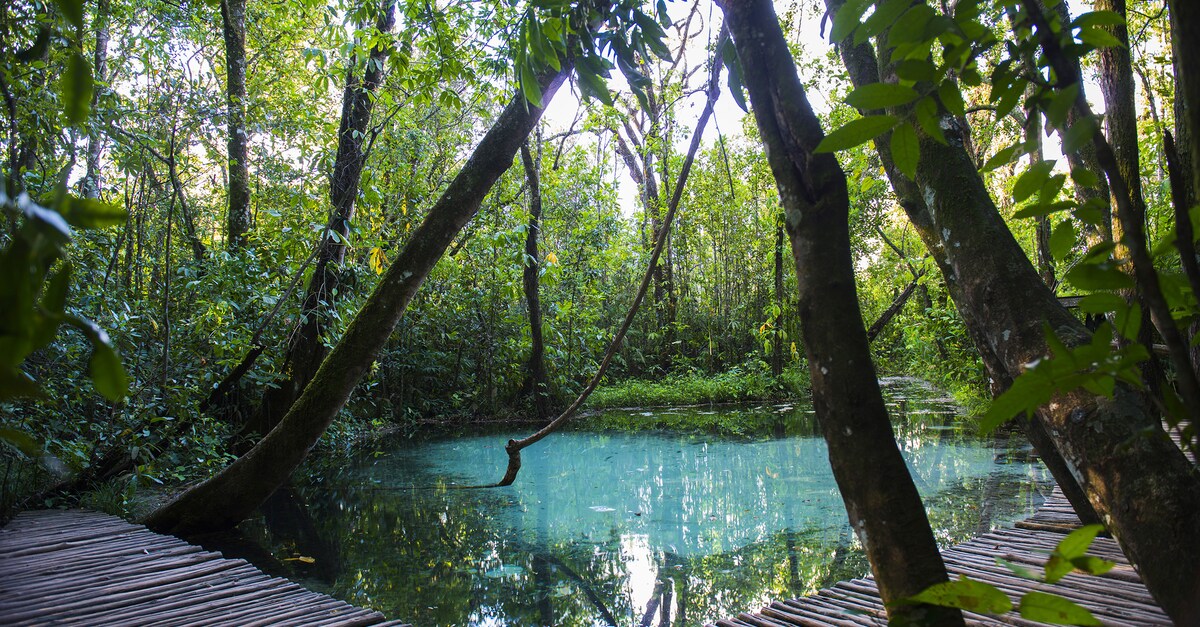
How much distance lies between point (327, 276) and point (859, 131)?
5.06 m

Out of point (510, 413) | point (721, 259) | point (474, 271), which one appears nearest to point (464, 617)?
point (474, 271)

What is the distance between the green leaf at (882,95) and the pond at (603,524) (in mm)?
2413

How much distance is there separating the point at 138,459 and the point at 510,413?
4.80m

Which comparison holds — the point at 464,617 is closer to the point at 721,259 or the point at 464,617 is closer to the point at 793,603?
the point at 793,603

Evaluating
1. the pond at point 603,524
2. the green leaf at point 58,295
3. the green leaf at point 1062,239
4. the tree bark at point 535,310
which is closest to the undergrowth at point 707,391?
the tree bark at point 535,310

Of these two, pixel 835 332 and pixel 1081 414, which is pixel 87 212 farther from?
pixel 1081 414

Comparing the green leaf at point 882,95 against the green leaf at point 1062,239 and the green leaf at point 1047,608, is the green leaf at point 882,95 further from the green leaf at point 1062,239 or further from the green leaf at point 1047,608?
the green leaf at point 1047,608

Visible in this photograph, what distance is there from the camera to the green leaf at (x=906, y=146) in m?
0.60

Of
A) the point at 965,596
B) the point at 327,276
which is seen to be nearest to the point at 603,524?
the point at 327,276

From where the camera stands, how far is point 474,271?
7.72m

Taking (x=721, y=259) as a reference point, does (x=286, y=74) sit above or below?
above

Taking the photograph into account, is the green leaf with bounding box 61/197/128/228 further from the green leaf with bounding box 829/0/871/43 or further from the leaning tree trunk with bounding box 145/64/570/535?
the leaning tree trunk with bounding box 145/64/570/535

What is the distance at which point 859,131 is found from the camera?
569mm

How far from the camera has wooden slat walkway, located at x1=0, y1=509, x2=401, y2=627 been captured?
199 cm
